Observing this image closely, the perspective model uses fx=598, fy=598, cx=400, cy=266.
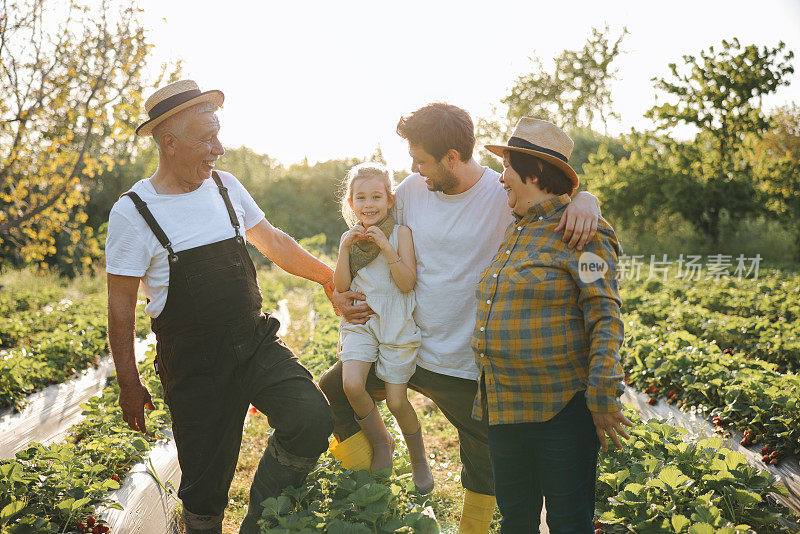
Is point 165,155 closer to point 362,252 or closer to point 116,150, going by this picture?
point 362,252

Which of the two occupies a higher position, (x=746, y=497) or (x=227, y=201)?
(x=227, y=201)

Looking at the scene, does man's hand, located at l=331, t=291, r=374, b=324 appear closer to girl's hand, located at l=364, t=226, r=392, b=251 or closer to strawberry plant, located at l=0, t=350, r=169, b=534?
girl's hand, located at l=364, t=226, r=392, b=251

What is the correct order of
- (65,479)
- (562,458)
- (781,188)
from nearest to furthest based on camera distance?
(562,458) → (65,479) → (781,188)

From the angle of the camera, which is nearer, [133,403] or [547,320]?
[547,320]

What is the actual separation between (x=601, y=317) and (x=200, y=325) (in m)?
1.67

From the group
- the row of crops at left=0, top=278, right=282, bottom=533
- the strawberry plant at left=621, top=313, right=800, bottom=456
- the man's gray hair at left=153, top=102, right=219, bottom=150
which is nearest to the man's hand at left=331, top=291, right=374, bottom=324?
the man's gray hair at left=153, top=102, right=219, bottom=150

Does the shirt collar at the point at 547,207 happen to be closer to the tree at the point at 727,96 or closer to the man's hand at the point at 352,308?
the man's hand at the point at 352,308

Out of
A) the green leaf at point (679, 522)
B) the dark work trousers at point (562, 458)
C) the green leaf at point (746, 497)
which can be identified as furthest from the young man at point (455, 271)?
the green leaf at point (746, 497)

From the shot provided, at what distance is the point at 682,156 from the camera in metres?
16.9

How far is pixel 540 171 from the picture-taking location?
2.27 metres

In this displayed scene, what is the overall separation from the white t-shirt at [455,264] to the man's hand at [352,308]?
0.25 metres

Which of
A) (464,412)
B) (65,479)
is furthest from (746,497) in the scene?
(65,479)

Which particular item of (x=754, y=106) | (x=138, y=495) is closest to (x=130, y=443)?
(x=138, y=495)

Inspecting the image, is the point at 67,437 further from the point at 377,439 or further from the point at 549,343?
the point at 549,343
